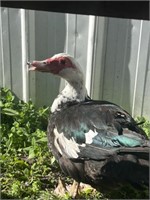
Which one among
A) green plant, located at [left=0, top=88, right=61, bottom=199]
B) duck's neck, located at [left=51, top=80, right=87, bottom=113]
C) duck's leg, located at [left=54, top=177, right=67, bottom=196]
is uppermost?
duck's neck, located at [left=51, top=80, right=87, bottom=113]

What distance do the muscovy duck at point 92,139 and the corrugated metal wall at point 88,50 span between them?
781mm

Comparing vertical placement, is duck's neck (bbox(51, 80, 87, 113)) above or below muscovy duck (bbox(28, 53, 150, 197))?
above

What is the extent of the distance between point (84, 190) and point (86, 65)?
126 cm

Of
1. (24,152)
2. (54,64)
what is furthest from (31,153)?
(54,64)

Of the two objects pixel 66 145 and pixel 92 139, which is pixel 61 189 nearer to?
pixel 66 145

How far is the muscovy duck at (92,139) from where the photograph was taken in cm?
161

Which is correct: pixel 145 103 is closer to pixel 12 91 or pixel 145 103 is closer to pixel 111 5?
pixel 12 91

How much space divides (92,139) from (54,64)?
0.65 m

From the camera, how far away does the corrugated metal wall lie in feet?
9.15

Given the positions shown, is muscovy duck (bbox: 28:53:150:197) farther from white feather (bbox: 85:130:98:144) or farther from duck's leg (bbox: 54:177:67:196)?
duck's leg (bbox: 54:177:67:196)

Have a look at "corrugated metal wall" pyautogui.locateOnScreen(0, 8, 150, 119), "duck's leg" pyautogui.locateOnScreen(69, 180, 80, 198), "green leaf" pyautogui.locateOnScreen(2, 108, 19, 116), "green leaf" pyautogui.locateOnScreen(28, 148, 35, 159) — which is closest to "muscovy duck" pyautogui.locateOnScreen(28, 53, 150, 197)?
"duck's leg" pyautogui.locateOnScreen(69, 180, 80, 198)

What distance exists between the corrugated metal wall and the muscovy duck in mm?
781

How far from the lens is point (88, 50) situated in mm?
2844

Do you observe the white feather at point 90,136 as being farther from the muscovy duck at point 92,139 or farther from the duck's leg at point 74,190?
the duck's leg at point 74,190
